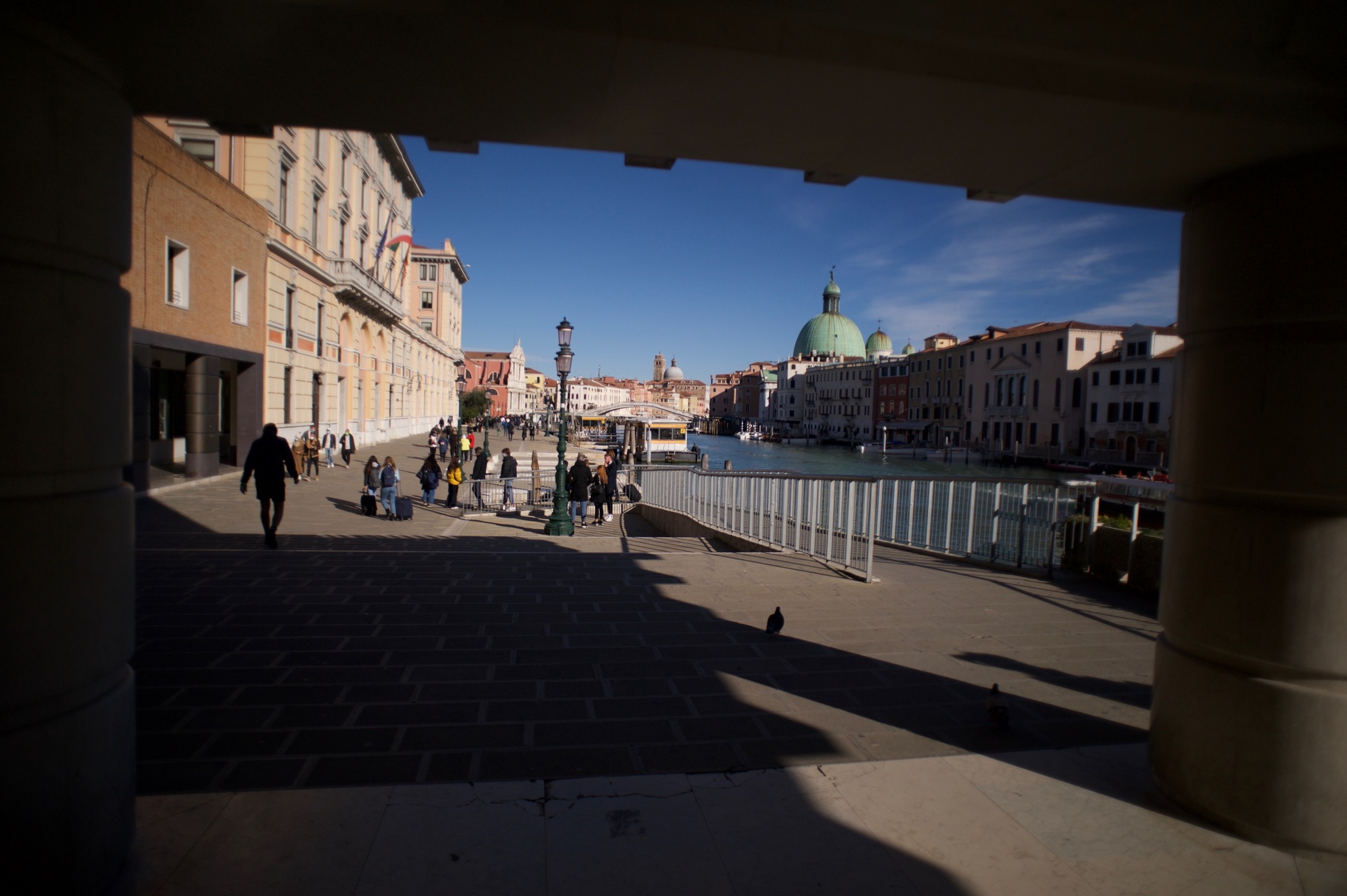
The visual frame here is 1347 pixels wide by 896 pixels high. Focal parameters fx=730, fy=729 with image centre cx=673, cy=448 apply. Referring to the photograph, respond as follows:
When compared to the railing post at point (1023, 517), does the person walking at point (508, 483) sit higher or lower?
lower

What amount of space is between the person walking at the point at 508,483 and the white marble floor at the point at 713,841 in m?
14.1

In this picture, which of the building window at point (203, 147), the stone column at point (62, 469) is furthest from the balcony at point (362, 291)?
the stone column at point (62, 469)

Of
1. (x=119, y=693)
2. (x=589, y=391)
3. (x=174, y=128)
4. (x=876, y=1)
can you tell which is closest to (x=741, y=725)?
(x=119, y=693)

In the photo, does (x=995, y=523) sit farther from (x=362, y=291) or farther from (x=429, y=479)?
(x=362, y=291)

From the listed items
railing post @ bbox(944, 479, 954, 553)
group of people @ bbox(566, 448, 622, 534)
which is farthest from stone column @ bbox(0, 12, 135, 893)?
group of people @ bbox(566, 448, 622, 534)

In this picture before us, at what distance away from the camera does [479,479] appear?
60.3 feet

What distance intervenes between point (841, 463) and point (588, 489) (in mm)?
56707

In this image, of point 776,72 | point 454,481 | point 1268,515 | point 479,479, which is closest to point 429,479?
point 454,481

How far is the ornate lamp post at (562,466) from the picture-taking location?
12586 mm

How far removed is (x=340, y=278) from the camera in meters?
27.3

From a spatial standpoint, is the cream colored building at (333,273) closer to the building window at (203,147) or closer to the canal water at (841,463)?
the building window at (203,147)

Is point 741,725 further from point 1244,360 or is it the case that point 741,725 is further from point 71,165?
point 71,165

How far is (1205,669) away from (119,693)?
3.84 metres

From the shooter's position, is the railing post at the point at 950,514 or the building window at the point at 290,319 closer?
the railing post at the point at 950,514
